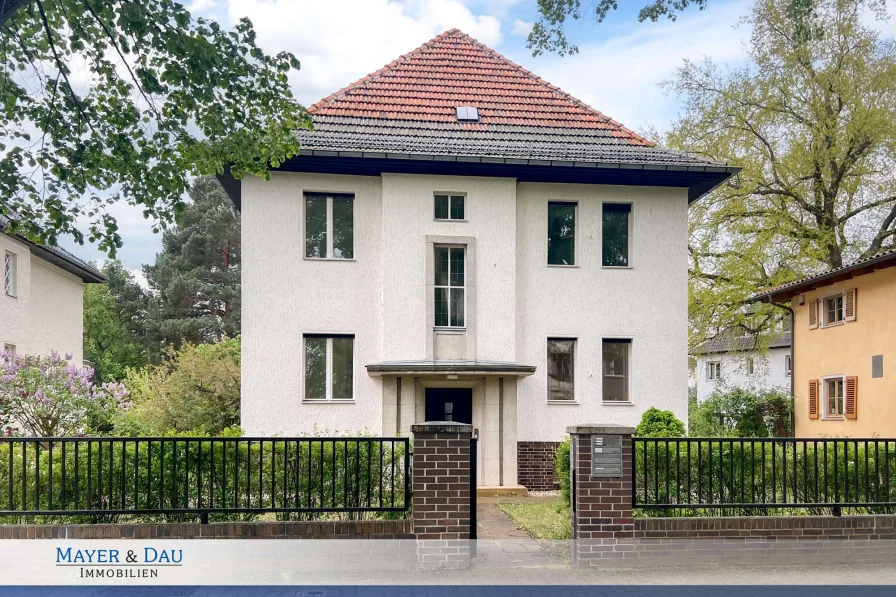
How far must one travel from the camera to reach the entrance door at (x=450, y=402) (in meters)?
17.5

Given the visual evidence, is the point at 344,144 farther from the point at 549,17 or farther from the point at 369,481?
the point at 369,481

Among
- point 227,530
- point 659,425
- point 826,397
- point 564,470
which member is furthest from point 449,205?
point 826,397

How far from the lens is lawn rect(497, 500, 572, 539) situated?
35.7 ft

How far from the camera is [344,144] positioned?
17.0 m

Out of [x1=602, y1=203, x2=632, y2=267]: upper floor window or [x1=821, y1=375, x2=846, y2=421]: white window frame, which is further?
[x1=821, y1=375, x2=846, y2=421]: white window frame

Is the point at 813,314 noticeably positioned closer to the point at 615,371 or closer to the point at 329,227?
the point at 615,371

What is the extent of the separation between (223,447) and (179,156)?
14.9 feet

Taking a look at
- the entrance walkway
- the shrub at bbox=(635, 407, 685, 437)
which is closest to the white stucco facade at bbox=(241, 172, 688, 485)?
the shrub at bbox=(635, 407, 685, 437)

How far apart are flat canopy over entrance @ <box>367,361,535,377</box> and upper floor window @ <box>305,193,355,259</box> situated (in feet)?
8.31

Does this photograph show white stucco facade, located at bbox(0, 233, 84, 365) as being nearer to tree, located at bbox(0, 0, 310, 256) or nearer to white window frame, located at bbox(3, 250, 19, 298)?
white window frame, located at bbox(3, 250, 19, 298)

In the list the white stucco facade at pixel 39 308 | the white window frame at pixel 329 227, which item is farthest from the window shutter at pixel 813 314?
the white stucco facade at pixel 39 308

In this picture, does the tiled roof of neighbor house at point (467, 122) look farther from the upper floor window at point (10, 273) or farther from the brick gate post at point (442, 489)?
the upper floor window at point (10, 273)

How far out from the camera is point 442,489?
8891 millimetres

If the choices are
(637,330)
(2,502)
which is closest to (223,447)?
(2,502)
